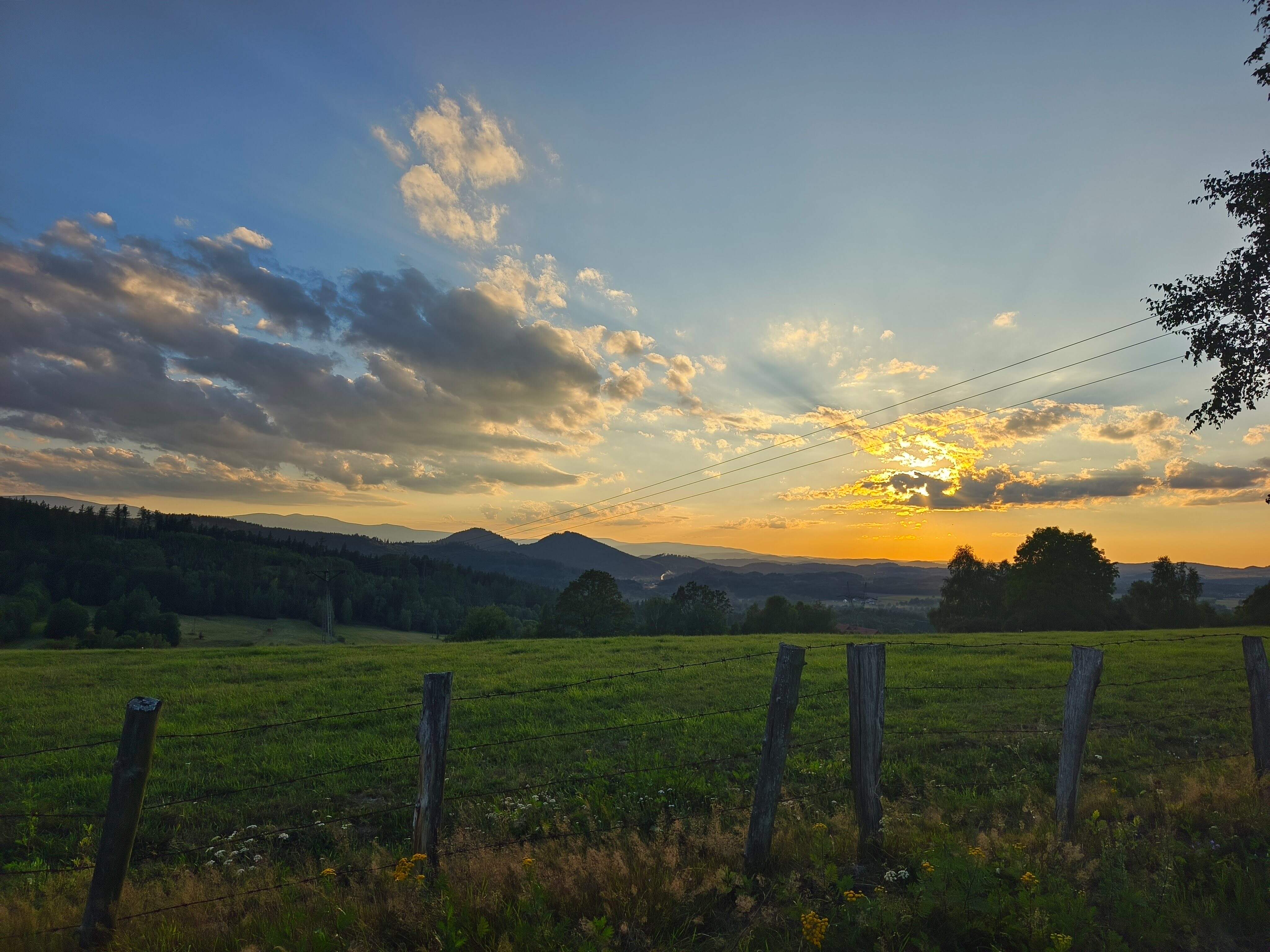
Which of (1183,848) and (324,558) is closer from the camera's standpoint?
(1183,848)

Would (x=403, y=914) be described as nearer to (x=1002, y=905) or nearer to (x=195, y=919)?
(x=195, y=919)

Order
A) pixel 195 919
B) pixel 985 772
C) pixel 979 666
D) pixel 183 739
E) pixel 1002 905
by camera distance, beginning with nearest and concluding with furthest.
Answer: pixel 1002 905
pixel 195 919
pixel 985 772
pixel 183 739
pixel 979 666

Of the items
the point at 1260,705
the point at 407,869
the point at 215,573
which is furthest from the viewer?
the point at 215,573

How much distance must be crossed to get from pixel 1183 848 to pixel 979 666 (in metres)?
15.9

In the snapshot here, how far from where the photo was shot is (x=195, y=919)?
5.02 meters

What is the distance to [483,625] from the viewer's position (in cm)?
5731

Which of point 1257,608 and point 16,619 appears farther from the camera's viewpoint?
point 16,619

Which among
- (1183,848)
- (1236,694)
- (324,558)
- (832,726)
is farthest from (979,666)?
(324,558)

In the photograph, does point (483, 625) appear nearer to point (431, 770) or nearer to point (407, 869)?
point (431, 770)

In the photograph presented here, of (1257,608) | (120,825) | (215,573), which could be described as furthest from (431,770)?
(215,573)

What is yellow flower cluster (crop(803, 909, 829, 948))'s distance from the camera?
4.36 meters

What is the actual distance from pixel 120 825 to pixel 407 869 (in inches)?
87.8

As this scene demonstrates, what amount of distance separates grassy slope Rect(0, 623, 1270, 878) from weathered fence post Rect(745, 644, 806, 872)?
8.71 feet

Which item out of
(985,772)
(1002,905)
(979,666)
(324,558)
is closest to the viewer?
(1002,905)
